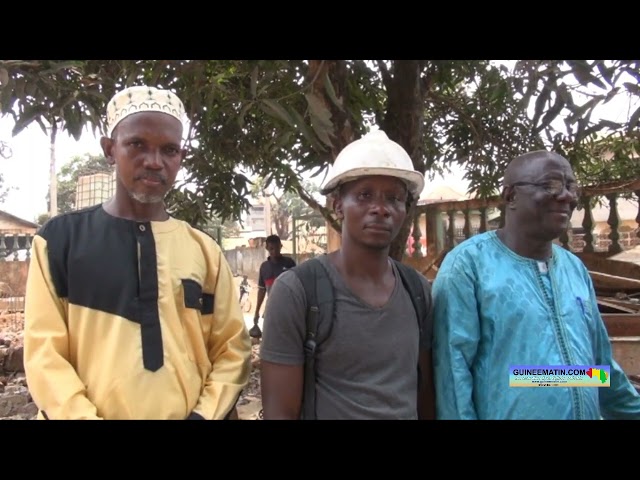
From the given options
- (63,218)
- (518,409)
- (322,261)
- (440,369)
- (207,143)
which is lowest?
(518,409)

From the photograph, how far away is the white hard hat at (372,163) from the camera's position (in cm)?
158

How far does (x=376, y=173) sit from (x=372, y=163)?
0.10ft

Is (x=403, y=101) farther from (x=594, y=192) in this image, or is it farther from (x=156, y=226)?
(x=594, y=192)

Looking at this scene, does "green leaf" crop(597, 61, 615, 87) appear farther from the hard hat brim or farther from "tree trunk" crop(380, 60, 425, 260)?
"tree trunk" crop(380, 60, 425, 260)

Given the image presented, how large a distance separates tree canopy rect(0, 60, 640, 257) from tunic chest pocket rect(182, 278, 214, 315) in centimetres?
74

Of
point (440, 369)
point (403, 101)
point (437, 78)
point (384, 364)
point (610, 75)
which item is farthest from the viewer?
point (437, 78)

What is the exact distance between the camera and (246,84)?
330 cm

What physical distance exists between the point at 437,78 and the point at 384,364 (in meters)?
2.77

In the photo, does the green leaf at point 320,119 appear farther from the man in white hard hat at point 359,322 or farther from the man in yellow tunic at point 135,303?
the man in yellow tunic at point 135,303

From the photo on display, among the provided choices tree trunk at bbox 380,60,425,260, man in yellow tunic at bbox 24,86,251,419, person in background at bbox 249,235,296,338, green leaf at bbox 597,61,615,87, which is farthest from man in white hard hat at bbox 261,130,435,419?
person in background at bbox 249,235,296,338

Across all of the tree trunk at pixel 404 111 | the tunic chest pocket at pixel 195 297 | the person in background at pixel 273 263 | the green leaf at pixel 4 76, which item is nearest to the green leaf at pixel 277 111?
the tunic chest pocket at pixel 195 297

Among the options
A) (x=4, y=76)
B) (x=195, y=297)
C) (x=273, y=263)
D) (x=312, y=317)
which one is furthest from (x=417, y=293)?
(x=273, y=263)

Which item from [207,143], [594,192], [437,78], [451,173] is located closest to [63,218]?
[207,143]

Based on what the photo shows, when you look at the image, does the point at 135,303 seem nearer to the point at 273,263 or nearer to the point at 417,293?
the point at 417,293
